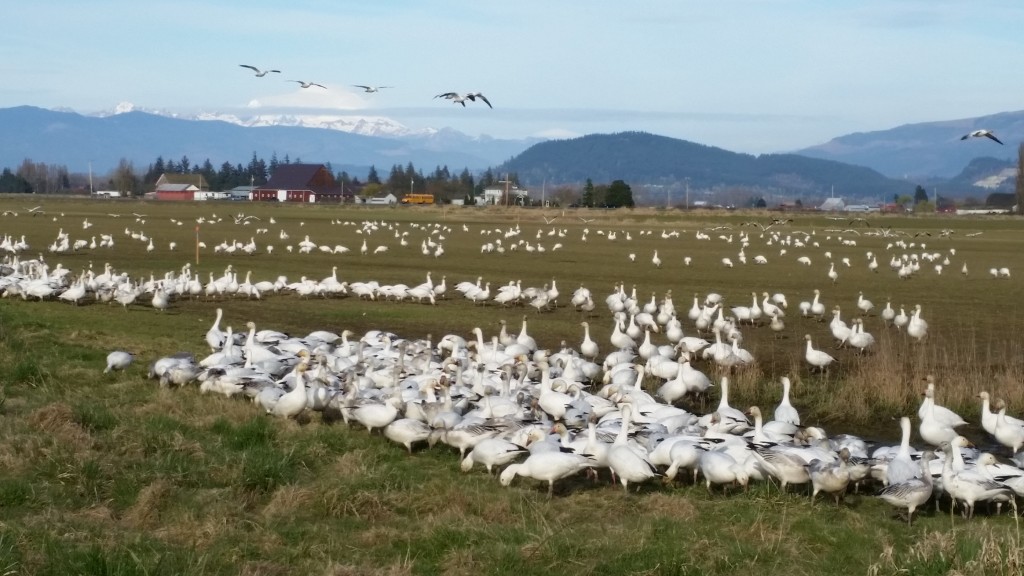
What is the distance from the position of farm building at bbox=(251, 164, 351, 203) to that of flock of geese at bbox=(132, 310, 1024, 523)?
139m

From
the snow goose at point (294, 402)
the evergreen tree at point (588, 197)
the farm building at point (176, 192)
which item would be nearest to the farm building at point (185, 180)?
the farm building at point (176, 192)

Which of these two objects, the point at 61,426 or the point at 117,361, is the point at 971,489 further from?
the point at 117,361

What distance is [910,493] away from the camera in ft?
32.7

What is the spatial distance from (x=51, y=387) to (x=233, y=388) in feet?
7.54

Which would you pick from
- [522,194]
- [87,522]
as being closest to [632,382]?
[87,522]

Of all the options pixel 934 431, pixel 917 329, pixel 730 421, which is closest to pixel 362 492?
pixel 730 421

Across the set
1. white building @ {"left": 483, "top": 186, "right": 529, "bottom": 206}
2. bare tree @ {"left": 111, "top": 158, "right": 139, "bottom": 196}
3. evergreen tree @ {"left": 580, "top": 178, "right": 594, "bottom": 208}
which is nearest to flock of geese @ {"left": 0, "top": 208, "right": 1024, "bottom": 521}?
evergreen tree @ {"left": 580, "top": 178, "right": 594, "bottom": 208}

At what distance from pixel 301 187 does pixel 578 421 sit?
152m

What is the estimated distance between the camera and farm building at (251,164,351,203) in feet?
513

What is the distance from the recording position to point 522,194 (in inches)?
5266

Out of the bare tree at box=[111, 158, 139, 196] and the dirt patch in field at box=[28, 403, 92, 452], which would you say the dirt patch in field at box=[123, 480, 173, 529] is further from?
the bare tree at box=[111, 158, 139, 196]

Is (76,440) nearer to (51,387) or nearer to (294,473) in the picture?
(294,473)

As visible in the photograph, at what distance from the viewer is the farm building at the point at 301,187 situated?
513ft

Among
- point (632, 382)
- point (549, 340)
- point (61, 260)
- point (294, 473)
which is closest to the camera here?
point (294, 473)
